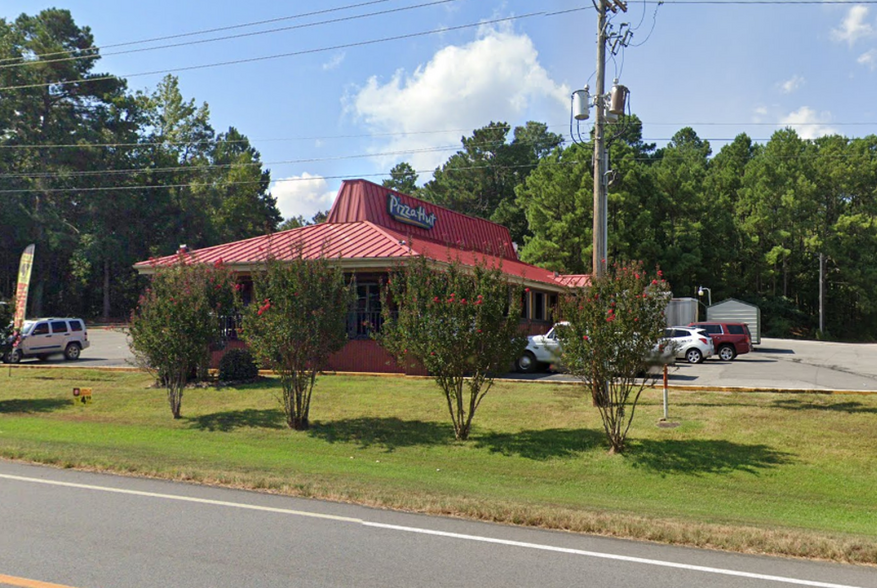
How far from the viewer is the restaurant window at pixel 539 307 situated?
34.8 m

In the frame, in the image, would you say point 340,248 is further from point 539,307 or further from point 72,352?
point 72,352

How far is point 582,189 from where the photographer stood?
52.8 m

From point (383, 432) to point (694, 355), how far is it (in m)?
17.4

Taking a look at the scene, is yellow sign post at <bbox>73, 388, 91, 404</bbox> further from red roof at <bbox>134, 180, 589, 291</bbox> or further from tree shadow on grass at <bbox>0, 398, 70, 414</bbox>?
red roof at <bbox>134, 180, 589, 291</bbox>

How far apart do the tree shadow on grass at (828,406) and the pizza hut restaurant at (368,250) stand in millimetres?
5385

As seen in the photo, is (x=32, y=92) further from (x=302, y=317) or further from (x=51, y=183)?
(x=302, y=317)

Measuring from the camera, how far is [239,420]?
16344 millimetres

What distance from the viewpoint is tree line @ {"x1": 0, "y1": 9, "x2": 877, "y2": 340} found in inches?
2156

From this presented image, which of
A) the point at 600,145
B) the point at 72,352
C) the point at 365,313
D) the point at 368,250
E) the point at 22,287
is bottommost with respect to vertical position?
the point at 72,352

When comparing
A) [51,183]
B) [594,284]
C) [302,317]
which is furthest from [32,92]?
[594,284]

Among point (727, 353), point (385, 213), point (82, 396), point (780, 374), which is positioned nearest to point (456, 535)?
point (82, 396)

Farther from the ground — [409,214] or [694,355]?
[409,214]

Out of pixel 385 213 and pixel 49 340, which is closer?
pixel 385 213

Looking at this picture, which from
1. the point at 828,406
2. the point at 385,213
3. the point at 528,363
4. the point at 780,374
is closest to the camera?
the point at 828,406
